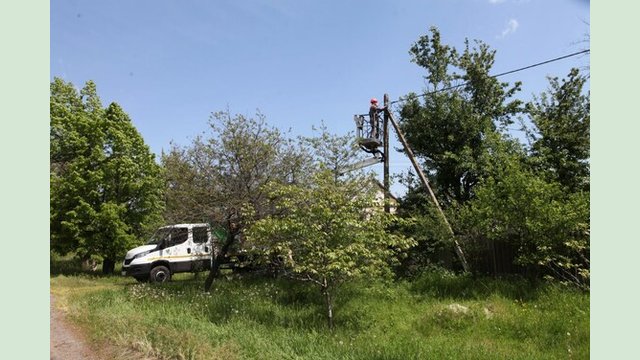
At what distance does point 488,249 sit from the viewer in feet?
40.3

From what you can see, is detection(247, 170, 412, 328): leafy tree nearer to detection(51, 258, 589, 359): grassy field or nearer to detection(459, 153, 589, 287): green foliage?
detection(51, 258, 589, 359): grassy field

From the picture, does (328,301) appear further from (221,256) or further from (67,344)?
(221,256)

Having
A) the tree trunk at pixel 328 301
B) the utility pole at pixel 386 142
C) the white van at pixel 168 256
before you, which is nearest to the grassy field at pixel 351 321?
the tree trunk at pixel 328 301

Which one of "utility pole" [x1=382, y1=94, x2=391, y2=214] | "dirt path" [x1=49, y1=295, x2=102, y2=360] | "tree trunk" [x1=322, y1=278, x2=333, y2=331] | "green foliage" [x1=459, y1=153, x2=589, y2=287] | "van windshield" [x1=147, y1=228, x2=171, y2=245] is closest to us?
"dirt path" [x1=49, y1=295, x2=102, y2=360]

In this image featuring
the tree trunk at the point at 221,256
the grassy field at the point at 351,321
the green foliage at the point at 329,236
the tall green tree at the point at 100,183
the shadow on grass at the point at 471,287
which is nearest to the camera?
the grassy field at the point at 351,321

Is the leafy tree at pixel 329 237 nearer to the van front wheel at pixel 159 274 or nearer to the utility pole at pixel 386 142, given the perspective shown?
the utility pole at pixel 386 142

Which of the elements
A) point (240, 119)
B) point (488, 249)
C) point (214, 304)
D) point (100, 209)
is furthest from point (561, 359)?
point (100, 209)

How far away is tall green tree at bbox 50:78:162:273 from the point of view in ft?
65.5

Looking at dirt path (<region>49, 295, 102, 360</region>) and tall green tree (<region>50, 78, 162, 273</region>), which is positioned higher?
tall green tree (<region>50, 78, 162, 273</region>)

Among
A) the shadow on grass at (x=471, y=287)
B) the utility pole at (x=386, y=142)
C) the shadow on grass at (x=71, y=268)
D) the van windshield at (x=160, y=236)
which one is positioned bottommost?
the shadow on grass at (x=71, y=268)

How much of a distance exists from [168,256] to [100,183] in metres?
6.74

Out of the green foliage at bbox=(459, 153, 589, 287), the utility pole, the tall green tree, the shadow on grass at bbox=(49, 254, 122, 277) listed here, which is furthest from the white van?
the green foliage at bbox=(459, 153, 589, 287)

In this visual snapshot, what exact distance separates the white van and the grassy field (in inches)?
132

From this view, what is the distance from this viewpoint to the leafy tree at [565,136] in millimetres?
15906
